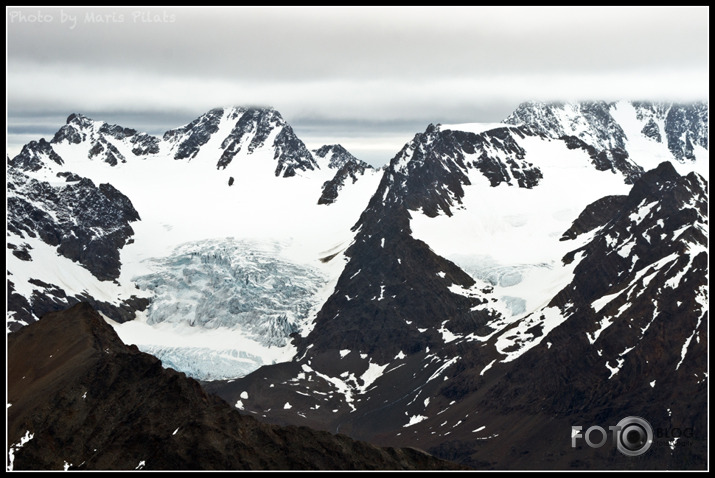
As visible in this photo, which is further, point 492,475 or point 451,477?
point 451,477

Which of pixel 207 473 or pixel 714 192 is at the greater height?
pixel 714 192

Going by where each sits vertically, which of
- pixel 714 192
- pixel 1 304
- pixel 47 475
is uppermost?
pixel 714 192

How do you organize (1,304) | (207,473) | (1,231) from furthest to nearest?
1. (1,231)
2. (207,473)
3. (1,304)

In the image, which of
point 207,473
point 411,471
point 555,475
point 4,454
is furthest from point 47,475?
point 555,475

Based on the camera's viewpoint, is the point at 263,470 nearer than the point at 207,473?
No

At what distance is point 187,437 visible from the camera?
19850cm

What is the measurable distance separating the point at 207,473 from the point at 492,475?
39.9m

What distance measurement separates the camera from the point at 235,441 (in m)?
200

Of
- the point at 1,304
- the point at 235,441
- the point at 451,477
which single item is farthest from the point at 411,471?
the point at 1,304

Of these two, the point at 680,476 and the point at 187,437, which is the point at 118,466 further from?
the point at 680,476

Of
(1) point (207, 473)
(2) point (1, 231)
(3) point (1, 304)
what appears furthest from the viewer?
(2) point (1, 231)

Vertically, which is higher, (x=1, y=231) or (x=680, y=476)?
(x=1, y=231)

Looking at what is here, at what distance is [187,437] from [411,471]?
3379cm

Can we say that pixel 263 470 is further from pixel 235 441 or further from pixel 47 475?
A: pixel 47 475
